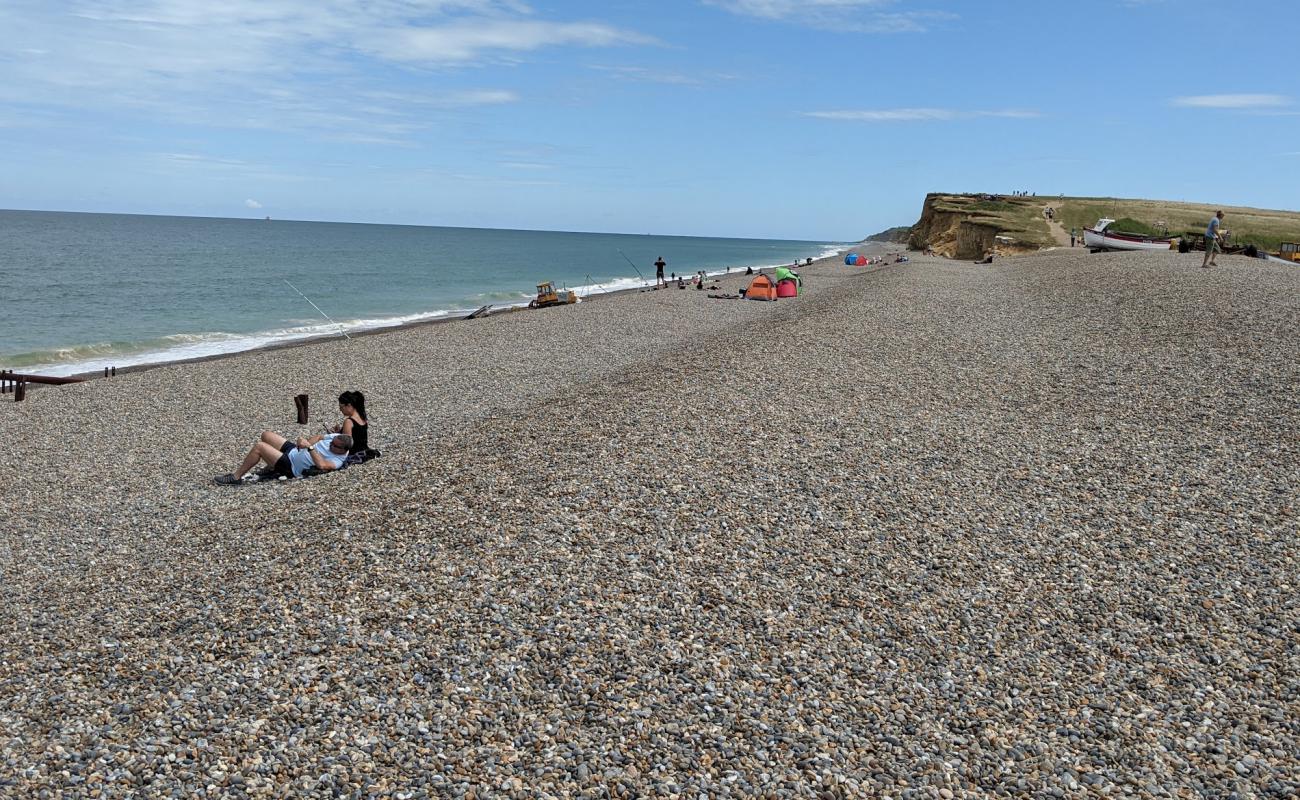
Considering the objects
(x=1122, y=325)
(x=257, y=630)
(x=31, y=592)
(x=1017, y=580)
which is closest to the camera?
(x=257, y=630)

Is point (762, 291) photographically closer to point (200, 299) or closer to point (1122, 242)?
point (1122, 242)

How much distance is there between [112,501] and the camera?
10906 millimetres

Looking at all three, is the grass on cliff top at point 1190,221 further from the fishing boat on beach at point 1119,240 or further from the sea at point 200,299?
the sea at point 200,299

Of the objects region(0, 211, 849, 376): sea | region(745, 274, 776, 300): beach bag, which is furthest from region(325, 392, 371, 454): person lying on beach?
region(745, 274, 776, 300): beach bag

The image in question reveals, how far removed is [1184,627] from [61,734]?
7.36 meters

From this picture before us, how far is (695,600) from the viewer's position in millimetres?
6789

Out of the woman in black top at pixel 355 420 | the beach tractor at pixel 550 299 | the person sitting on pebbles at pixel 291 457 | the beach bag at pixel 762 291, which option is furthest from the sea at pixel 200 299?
the woman in black top at pixel 355 420

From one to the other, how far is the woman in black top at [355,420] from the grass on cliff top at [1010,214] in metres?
56.5

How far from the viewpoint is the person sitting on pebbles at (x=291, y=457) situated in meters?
11.5

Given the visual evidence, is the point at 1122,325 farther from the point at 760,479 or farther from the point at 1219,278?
the point at 760,479

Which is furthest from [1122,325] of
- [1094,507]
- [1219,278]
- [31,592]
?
[31,592]

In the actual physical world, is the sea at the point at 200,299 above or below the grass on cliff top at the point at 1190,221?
below

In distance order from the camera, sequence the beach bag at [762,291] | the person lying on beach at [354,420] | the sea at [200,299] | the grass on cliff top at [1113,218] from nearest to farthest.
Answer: the person lying on beach at [354,420], the sea at [200,299], the beach bag at [762,291], the grass on cliff top at [1113,218]

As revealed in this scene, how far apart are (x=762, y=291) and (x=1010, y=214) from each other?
46.0 metres
